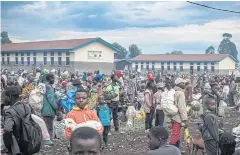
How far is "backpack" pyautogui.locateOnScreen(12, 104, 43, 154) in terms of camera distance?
4820 mm

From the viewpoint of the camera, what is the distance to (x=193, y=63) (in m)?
49.0

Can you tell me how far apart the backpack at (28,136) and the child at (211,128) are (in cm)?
271

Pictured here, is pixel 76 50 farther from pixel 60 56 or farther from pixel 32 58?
pixel 32 58

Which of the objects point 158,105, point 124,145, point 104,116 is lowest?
point 124,145

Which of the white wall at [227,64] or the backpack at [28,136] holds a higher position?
the white wall at [227,64]

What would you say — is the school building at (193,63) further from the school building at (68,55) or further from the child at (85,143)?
the child at (85,143)

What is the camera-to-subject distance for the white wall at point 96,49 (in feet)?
115

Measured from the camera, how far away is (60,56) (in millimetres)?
35719

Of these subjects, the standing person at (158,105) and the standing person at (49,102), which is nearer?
the standing person at (49,102)

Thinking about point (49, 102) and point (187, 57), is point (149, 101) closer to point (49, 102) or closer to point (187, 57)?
point (49, 102)

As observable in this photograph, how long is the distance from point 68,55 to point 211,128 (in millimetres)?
30149

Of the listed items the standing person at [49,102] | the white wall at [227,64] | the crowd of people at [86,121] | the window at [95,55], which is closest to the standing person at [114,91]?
the crowd of people at [86,121]

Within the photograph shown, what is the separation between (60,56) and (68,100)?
89.5 ft

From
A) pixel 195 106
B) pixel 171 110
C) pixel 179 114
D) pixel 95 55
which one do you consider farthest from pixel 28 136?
pixel 95 55
